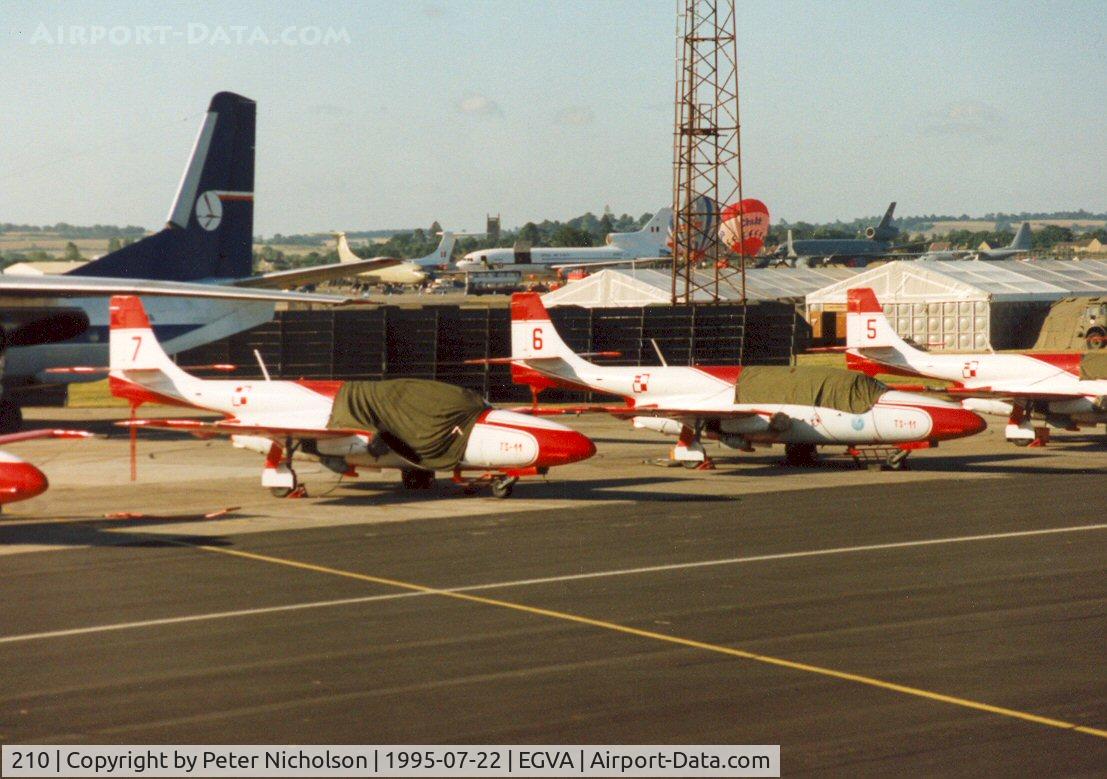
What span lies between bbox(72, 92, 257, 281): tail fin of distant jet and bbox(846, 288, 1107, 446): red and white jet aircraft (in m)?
19.8

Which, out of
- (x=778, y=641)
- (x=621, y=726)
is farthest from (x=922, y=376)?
(x=621, y=726)

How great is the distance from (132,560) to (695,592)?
29.3 feet

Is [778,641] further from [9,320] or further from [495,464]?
[9,320]

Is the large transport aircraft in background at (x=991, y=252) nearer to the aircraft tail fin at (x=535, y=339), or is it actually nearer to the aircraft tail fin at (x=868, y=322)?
the aircraft tail fin at (x=868, y=322)

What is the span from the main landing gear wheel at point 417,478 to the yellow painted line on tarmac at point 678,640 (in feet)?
26.0

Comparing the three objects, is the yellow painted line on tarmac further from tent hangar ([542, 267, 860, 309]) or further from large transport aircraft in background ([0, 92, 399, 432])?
tent hangar ([542, 267, 860, 309])

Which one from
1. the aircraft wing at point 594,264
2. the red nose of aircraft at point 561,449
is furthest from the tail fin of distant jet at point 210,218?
the aircraft wing at point 594,264

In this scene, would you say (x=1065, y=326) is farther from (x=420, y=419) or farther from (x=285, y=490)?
(x=285, y=490)

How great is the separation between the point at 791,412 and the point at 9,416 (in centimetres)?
2255

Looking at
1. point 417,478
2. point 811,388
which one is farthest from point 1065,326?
point 417,478

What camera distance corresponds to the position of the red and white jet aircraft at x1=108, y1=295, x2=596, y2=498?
28.7m

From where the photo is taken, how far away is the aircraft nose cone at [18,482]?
21.8 m

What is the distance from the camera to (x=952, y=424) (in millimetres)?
33375

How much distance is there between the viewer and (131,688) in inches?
550
